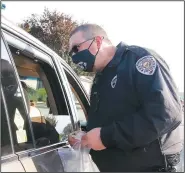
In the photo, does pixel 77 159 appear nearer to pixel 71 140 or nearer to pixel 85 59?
pixel 71 140

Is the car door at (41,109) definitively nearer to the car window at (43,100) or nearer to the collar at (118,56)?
the car window at (43,100)

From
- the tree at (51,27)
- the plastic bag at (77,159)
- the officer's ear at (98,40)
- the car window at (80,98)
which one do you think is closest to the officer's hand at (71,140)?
the plastic bag at (77,159)

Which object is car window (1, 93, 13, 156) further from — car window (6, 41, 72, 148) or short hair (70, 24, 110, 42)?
short hair (70, 24, 110, 42)

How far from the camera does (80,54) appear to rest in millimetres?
2605

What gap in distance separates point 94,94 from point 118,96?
10.7 inches

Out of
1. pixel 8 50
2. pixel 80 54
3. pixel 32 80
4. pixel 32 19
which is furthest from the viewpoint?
pixel 32 19

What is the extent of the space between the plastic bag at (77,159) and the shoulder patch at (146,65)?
59cm

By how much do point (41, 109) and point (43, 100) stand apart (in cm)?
22

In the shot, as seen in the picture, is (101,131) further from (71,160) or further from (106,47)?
(106,47)

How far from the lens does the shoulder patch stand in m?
2.25

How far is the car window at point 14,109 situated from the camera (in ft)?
6.11

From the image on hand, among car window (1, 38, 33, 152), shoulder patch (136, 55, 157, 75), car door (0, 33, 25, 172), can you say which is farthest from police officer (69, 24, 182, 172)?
car door (0, 33, 25, 172)

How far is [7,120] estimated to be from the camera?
183 cm

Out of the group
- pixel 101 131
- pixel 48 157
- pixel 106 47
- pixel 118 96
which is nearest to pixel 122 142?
pixel 101 131
